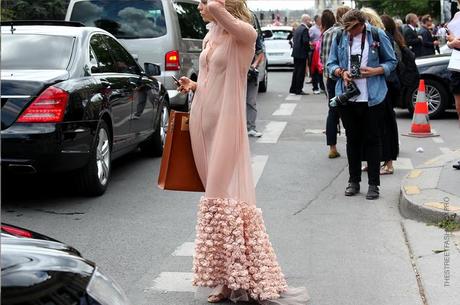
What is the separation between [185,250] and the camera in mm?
6062

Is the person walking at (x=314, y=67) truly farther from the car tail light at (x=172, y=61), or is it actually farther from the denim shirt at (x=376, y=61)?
the denim shirt at (x=376, y=61)

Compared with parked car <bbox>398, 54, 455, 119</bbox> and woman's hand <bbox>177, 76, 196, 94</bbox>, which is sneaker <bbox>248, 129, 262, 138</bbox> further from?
woman's hand <bbox>177, 76, 196, 94</bbox>

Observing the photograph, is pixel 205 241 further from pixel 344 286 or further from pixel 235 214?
pixel 344 286

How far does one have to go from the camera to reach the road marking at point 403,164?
9.70 m

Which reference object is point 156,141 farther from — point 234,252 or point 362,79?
point 234,252

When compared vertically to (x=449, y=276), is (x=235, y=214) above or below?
above

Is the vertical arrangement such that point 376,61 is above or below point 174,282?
above

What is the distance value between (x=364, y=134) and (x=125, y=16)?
602cm

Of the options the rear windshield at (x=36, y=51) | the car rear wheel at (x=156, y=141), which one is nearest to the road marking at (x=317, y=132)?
the car rear wheel at (x=156, y=141)

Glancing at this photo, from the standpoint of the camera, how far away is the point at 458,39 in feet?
26.7

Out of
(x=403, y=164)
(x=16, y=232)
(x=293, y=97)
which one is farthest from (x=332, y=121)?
(x=293, y=97)

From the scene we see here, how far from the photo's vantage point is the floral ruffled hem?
15.3 feet

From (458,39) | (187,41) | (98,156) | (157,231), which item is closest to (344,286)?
(157,231)

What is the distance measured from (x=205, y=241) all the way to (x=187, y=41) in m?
8.78
